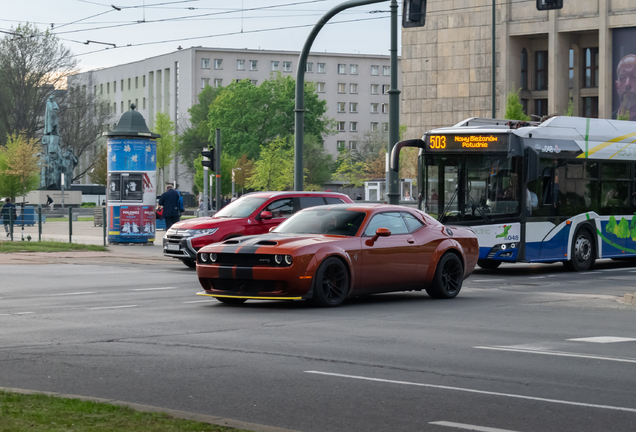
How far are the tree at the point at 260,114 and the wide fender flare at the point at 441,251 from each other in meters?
79.3

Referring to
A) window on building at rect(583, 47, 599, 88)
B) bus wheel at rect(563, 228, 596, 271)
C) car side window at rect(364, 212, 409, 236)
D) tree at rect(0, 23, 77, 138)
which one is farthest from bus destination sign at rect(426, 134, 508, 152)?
window on building at rect(583, 47, 599, 88)

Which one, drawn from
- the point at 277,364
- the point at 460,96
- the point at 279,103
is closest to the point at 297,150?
the point at 277,364

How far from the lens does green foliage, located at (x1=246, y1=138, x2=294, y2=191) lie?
293 ft

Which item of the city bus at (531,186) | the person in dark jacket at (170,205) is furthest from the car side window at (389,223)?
the person in dark jacket at (170,205)

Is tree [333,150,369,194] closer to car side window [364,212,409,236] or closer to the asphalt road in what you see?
car side window [364,212,409,236]

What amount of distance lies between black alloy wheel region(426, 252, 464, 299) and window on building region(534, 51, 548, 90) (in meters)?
67.1

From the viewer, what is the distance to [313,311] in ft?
41.4

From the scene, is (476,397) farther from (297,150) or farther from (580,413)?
(297,150)

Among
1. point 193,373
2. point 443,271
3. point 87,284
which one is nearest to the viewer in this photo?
point 193,373

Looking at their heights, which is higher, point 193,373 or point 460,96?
point 460,96

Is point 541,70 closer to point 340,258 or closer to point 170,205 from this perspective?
point 170,205

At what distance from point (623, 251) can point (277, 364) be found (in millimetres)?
15544

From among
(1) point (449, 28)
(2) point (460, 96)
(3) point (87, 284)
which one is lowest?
(3) point (87, 284)

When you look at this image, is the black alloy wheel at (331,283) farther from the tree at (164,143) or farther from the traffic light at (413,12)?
the tree at (164,143)
